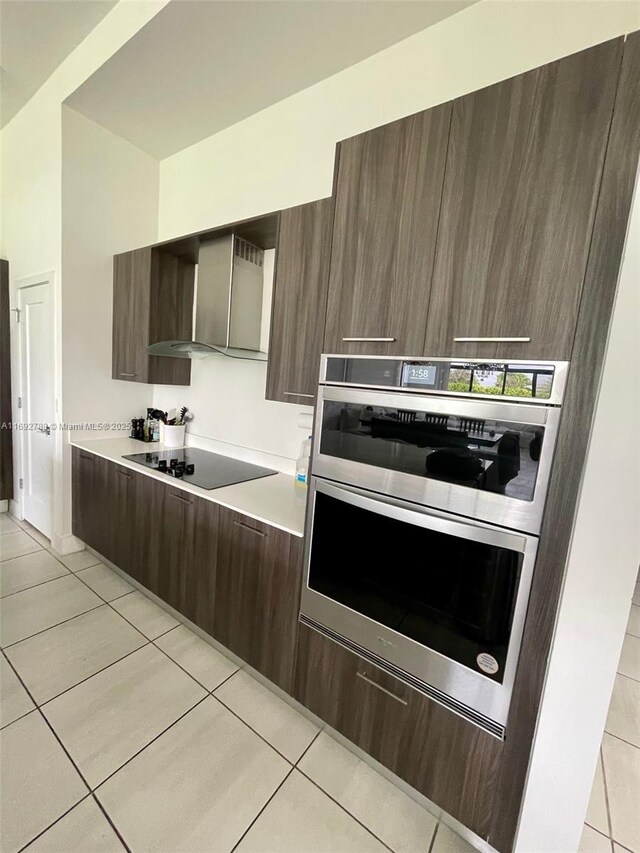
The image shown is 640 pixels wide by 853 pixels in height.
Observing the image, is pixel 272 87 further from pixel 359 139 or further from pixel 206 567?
pixel 206 567

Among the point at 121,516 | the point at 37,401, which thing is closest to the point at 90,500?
the point at 121,516

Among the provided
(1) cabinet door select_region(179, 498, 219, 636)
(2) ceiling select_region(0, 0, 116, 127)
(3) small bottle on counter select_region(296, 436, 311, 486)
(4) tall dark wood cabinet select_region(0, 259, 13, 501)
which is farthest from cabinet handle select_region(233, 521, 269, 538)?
(4) tall dark wood cabinet select_region(0, 259, 13, 501)

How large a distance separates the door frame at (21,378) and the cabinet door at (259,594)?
71.8 inches

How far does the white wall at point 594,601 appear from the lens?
878 millimetres

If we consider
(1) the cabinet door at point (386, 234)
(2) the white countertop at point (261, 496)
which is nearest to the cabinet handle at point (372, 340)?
(1) the cabinet door at point (386, 234)

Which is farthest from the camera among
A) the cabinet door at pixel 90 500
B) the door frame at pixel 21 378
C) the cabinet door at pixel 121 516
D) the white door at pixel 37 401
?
the white door at pixel 37 401

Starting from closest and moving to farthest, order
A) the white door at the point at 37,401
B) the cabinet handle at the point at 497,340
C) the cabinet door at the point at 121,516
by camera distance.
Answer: the cabinet handle at the point at 497,340
the cabinet door at the point at 121,516
the white door at the point at 37,401

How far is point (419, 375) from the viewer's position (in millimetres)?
1169

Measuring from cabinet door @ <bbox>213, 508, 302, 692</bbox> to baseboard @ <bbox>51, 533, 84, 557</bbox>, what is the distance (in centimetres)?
172

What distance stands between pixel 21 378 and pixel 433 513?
3568 mm

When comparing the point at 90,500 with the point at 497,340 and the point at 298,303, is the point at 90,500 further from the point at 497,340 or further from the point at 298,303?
the point at 497,340

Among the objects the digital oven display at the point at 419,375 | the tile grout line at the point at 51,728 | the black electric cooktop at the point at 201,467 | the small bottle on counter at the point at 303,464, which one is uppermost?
the digital oven display at the point at 419,375

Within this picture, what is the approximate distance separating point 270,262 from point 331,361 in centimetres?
130

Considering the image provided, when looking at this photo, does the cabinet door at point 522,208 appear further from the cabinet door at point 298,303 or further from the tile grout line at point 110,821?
the tile grout line at point 110,821
